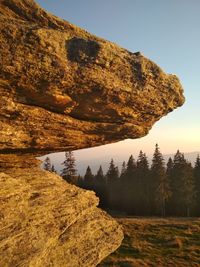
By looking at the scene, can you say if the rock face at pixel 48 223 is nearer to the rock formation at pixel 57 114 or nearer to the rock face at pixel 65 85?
the rock formation at pixel 57 114

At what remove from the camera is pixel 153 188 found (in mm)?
81500

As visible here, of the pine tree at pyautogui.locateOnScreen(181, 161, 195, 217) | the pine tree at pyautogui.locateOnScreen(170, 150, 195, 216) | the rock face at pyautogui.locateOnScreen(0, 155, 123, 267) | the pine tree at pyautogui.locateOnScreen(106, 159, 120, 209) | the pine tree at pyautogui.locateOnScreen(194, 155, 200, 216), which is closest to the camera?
the rock face at pyautogui.locateOnScreen(0, 155, 123, 267)

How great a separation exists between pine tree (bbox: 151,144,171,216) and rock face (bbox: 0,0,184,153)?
189 feet

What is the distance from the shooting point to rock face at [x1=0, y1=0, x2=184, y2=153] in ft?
51.5

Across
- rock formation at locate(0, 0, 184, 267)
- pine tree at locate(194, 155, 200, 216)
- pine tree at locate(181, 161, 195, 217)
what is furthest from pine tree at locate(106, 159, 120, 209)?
rock formation at locate(0, 0, 184, 267)

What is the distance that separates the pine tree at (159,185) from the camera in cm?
7742

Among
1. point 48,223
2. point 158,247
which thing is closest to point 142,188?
point 158,247

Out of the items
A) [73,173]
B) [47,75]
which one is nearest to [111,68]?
[47,75]

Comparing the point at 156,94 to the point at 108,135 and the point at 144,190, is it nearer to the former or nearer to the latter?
the point at 108,135

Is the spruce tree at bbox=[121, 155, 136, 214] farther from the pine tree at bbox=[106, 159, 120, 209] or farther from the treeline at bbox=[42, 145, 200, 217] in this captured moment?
the pine tree at bbox=[106, 159, 120, 209]

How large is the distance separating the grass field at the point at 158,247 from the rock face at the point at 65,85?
16.5 m

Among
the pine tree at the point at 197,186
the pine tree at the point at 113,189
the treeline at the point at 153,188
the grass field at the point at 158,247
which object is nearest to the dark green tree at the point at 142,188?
the treeline at the point at 153,188

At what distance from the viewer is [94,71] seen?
1762 cm

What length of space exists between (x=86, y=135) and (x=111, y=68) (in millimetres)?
5433
